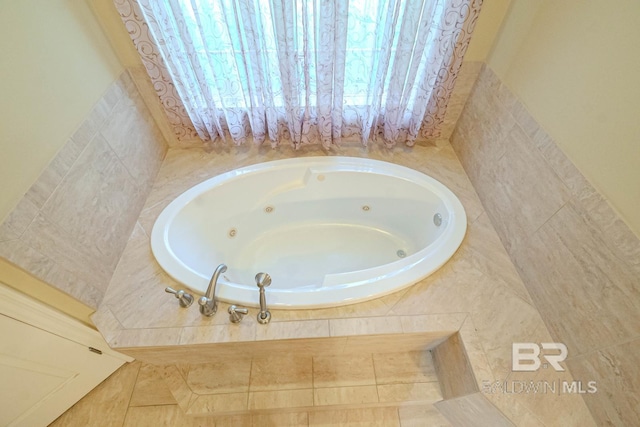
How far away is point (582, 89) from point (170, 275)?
1.59 meters

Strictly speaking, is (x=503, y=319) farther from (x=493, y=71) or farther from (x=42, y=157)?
(x=42, y=157)

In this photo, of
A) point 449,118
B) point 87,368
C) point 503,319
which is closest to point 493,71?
point 449,118

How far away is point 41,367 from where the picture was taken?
1.08 metres

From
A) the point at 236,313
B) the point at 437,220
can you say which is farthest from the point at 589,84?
the point at 236,313

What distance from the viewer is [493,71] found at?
1.37 meters

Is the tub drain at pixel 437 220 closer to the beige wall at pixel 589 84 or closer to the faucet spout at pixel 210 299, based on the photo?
the beige wall at pixel 589 84

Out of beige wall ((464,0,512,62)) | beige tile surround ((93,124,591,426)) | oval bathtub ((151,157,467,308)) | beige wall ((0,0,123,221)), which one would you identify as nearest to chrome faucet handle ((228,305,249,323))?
beige tile surround ((93,124,591,426))

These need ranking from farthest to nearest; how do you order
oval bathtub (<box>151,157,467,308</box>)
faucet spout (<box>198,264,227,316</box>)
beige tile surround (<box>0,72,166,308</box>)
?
oval bathtub (<box>151,157,467,308</box>), faucet spout (<box>198,264,227,316</box>), beige tile surround (<box>0,72,166,308</box>)

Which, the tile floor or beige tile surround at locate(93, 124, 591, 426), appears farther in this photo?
the tile floor

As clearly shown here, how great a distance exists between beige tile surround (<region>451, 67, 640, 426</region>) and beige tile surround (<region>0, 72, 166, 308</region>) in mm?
1678

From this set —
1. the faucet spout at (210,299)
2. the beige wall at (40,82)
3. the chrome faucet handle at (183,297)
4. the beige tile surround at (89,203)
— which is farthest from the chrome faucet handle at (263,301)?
the beige wall at (40,82)

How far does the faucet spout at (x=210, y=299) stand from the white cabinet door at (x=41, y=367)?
0.51 metres

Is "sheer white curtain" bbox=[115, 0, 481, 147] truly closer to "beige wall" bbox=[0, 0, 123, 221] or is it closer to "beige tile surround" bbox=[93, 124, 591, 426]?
"beige wall" bbox=[0, 0, 123, 221]

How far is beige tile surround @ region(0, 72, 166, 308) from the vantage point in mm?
904
